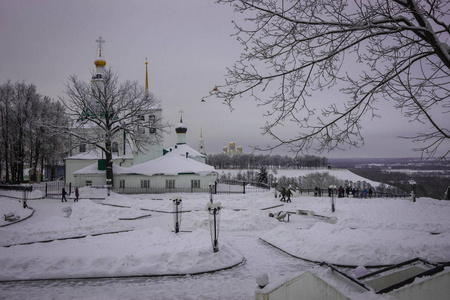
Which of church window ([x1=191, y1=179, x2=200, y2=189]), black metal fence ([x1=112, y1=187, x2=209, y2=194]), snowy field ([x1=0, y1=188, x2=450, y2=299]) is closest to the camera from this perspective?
snowy field ([x1=0, y1=188, x2=450, y2=299])

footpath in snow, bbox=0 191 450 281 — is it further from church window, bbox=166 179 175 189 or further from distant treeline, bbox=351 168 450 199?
church window, bbox=166 179 175 189

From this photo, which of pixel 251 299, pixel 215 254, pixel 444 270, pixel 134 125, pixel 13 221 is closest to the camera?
pixel 444 270

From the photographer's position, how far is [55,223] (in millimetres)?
16188

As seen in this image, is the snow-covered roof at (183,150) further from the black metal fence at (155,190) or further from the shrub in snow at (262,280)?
the shrub in snow at (262,280)

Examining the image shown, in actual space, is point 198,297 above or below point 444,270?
below

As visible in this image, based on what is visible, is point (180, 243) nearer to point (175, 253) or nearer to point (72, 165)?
point (175, 253)

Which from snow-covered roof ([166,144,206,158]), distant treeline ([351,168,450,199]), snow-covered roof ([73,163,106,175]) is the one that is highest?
snow-covered roof ([166,144,206,158])

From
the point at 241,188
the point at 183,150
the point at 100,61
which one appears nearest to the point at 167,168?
the point at 241,188

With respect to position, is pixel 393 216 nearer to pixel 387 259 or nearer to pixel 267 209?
pixel 267 209

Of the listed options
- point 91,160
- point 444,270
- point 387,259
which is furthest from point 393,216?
point 91,160

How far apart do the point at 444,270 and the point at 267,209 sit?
20.0 metres

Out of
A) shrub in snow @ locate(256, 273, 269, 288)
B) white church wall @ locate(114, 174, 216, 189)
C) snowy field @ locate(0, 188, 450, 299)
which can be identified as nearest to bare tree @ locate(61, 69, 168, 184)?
white church wall @ locate(114, 174, 216, 189)

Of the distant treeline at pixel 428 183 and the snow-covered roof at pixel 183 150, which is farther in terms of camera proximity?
the snow-covered roof at pixel 183 150

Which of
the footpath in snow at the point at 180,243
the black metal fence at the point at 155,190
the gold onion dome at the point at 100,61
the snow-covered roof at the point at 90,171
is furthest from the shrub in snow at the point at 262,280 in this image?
the gold onion dome at the point at 100,61
